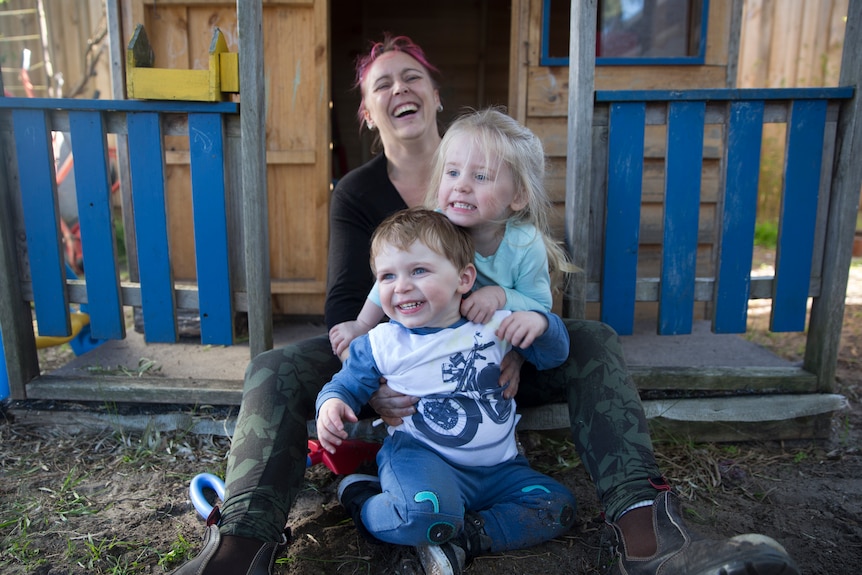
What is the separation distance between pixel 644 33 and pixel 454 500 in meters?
2.85

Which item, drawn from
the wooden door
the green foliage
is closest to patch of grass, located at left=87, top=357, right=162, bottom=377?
the wooden door

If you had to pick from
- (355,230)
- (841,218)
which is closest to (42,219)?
(355,230)

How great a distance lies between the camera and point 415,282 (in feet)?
5.62

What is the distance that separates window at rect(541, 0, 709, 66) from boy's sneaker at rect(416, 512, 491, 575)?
2.48 meters

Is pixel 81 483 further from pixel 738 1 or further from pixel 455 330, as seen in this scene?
pixel 738 1

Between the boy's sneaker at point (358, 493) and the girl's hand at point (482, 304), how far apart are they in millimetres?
572

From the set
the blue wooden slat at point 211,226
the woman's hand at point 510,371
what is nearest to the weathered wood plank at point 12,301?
the blue wooden slat at point 211,226

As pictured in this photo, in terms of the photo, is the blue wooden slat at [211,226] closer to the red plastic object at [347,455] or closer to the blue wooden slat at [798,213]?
the red plastic object at [347,455]

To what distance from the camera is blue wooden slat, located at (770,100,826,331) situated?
7.63 ft

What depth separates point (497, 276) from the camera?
1.91 meters

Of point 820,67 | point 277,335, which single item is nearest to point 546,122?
point 277,335

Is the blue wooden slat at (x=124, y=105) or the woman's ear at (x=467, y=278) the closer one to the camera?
the woman's ear at (x=467, y=278)

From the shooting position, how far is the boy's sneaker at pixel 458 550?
5.35 ft

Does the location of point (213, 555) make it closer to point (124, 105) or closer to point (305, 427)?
point (305, 427)
